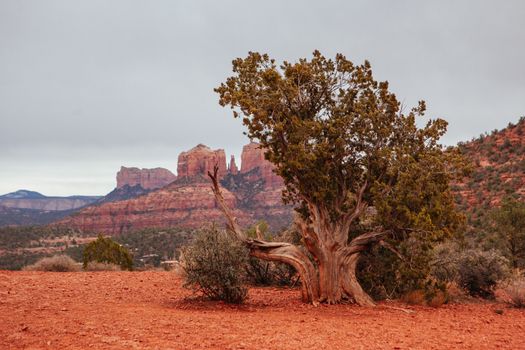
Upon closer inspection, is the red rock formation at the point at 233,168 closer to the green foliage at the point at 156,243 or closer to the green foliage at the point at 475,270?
the green foliage at the point at 156,243

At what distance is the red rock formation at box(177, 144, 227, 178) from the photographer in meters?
137

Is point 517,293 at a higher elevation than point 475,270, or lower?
lower

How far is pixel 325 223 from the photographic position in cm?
1273

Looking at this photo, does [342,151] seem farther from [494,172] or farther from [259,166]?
[259,166]

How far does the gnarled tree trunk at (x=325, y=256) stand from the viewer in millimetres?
12250

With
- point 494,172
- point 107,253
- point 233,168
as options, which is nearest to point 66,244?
point 107,253

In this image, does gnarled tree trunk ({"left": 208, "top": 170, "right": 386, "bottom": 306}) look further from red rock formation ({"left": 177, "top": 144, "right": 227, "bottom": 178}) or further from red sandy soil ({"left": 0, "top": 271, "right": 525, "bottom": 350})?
red rock formation ({"left": 177, "top": 144, "right": 227, "bottom": 178})

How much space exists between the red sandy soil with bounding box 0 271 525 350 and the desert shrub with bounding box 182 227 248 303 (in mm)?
466

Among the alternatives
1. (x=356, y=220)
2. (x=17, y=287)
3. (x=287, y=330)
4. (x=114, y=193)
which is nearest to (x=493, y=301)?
(x=356, y=220)

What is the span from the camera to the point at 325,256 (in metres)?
12.3

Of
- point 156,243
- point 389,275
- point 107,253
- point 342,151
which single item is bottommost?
point 156,243

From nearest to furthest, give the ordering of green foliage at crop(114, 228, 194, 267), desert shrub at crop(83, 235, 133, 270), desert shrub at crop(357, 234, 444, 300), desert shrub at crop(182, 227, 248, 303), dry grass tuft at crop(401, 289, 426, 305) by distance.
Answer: desert shrub at crop(182, 227, 248, 303) → desert shrub at crop(357, 234, 444, 300) → dry grass tuft at crop(401, 289, 426, 305) → desert shrub at crop(83, 235, 133, 270) → green foliage at crop(114, 228, 194, 267)

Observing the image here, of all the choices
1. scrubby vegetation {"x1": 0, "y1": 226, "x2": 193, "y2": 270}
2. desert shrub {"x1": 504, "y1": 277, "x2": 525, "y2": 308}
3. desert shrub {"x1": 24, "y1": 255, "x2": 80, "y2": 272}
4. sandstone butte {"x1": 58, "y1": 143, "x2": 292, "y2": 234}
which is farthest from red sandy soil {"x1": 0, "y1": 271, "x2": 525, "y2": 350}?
sandstone butte {"x1": 58, "y1": 143, "x2": 292, "y2": 234}

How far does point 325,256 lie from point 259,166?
12936 centimetres
